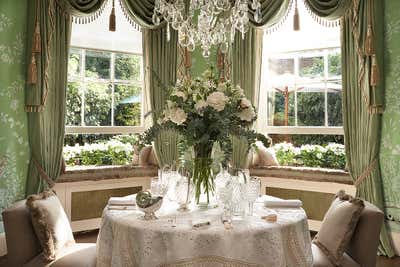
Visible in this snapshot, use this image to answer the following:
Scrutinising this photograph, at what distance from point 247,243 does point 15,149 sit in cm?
293

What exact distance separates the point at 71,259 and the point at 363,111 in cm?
311

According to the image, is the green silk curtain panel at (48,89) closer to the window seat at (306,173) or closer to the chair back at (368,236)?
the window seat at (306,173)

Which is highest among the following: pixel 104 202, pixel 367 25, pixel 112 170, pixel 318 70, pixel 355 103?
pixel 367 25

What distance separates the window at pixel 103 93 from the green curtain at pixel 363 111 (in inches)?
97.9

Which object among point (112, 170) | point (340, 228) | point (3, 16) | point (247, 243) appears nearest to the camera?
point (247, 243)

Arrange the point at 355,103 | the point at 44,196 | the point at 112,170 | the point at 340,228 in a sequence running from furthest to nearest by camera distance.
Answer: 1. the point at 112,170
2. the point at 355,103
3. the point at 44,196
4. the point at 340,228

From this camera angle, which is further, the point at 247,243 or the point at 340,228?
the point at 340,228

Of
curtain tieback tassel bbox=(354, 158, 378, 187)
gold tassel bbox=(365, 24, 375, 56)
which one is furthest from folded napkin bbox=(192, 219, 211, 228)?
gold tassel bbox=(365, 24, 375, 56)

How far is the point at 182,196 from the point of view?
7.84ft

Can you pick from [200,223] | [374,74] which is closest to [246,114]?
[200,223]

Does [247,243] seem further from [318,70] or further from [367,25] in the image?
[318,70]

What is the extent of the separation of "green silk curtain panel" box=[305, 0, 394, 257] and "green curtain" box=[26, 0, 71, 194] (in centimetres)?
287

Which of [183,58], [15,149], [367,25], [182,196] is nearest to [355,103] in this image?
[367,25]

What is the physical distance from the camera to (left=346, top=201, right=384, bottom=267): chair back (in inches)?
90.9
